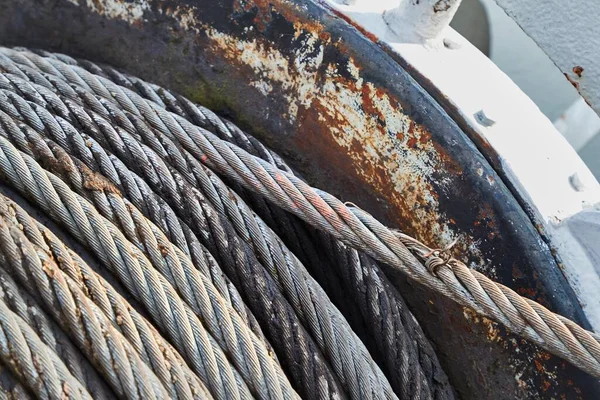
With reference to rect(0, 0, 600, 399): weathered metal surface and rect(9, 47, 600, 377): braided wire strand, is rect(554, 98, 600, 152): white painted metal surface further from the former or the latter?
rect(9, 47, 600, 377): braided wire strand

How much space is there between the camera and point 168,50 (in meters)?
1.55

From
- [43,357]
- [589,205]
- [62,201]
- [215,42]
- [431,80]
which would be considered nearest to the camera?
[43,357]

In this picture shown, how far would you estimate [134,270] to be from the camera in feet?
3.44

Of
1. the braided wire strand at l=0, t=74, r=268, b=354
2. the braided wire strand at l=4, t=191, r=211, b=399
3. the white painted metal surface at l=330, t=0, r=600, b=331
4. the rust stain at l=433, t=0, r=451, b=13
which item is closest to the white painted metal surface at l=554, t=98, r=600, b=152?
the white painted metal surface at l=330, t=0, r=600, b=331

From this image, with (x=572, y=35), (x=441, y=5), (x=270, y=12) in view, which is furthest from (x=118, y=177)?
(x=572, y=35)

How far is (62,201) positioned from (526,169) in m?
0.85

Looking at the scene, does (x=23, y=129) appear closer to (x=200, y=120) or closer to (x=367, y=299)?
(x=200, y=120)

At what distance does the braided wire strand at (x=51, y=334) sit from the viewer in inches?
37.3

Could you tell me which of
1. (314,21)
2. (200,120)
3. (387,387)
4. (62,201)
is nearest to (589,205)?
(387,387)

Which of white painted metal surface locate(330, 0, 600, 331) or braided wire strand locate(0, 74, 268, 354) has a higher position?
white painted metal surface locate(330, 0, 600, 331)

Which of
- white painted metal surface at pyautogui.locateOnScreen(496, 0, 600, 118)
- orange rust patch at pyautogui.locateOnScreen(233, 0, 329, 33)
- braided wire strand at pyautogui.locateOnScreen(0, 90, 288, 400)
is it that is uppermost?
white painted metal surface at pyautogui.locateOnScreen(496, 0, 600, 118)

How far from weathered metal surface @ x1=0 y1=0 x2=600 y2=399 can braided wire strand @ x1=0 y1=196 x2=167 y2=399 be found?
638 mm

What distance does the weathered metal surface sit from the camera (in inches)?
48.6

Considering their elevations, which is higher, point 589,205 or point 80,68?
point 589,205
